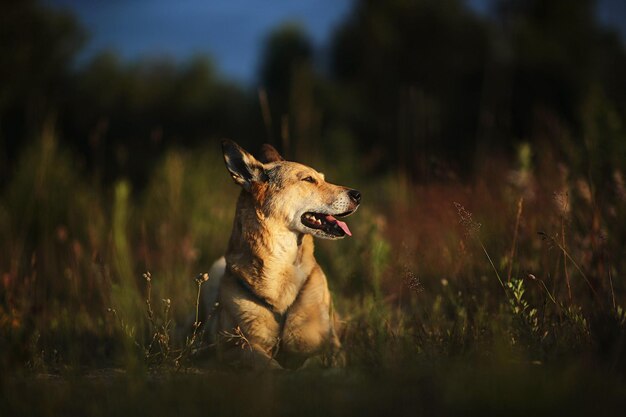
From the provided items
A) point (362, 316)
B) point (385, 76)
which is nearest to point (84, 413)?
point (362, 316)

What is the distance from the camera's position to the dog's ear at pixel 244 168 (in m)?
4.59

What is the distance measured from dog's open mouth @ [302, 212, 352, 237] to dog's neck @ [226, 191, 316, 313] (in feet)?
0.38

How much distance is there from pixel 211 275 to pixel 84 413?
2566mm

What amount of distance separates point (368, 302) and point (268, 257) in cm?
75

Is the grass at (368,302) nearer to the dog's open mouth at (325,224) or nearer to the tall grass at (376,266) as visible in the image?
the tall grass at (376,266)

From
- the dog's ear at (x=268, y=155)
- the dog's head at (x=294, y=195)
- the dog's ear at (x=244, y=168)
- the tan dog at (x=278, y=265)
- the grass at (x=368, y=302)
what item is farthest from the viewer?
the dog's ear at (x=268, y=155)

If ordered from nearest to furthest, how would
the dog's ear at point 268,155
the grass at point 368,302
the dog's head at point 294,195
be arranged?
1. the grass at point 368,302
2. the dog's head at point 294,195
3. the dog's ear at point 268,155

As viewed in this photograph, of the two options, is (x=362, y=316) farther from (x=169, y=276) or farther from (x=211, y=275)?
(x=169, y=276)

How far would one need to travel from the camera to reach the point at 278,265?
439 centimetres

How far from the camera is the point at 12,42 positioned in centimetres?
1728

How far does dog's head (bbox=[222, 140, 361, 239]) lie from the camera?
4.47 m

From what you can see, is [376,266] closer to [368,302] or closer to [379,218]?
[368,302]

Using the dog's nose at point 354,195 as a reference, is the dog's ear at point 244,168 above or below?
above

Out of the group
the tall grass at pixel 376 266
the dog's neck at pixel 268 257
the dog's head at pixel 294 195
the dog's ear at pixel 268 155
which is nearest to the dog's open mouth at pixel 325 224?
the dog's head at pixel 294 195
